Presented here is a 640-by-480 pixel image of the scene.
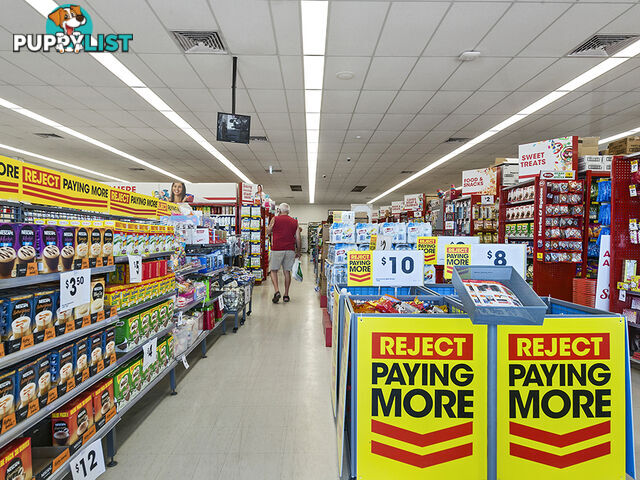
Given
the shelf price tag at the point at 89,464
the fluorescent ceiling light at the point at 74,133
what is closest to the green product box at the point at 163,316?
the shelf price tag at the point at 89,464

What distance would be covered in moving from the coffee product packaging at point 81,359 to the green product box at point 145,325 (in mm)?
631

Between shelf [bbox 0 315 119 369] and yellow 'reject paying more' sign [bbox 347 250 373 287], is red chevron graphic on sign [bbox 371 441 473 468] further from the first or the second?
yellow 'reject paying more' sign [bbox 347 250 373 287]

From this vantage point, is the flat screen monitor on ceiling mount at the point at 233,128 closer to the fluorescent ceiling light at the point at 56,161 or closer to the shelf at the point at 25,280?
the shelf at the point at 25,280

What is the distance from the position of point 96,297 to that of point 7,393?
2.31 feet

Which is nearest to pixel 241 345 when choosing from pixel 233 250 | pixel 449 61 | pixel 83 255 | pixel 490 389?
pixel 233 250

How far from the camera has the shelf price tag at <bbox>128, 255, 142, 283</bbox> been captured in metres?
2.61

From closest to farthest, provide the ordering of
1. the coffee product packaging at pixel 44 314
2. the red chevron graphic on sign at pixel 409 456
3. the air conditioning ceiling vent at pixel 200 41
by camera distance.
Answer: the red chevron graphic on sign at pixel 409 456 < the coffee product packaging at pixel 44 314 < the air conditioning ceiling vent at pixel 200 41

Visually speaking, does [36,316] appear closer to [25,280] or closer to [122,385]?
[25,280]

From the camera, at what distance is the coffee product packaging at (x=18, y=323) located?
1613mm

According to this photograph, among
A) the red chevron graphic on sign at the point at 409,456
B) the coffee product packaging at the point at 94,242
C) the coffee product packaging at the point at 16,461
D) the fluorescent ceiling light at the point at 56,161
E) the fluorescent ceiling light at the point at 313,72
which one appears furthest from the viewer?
the fluorescent ceiling light at the point at 56,161

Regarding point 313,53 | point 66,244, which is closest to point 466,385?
point 66,244

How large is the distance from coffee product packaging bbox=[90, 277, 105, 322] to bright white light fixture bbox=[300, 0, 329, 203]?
3421 mm

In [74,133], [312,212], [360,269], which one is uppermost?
[74,133]

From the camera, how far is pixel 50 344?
1.82m
